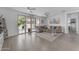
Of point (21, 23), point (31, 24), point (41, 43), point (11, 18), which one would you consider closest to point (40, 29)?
point (31, 24)

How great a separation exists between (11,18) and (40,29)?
92cm

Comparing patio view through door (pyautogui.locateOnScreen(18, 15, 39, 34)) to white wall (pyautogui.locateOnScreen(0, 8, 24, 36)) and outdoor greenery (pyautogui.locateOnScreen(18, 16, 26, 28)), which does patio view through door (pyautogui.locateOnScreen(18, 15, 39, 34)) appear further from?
white wall (pyautogui.locateOnScreen(0, 8, 24, 36))

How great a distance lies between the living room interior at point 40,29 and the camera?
2.74 m

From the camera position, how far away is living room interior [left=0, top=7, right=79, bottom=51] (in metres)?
2.74

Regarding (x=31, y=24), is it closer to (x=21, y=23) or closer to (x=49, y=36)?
(x=21, y=23)

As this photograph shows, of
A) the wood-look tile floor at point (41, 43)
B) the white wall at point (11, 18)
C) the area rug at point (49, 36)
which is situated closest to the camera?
the white wall at point (11, 18)

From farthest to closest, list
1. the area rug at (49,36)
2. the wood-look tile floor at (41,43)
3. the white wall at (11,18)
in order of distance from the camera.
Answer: the area rug at (49,36) → the wood-look tile floor at (41,43) → the white wall at (11,18)

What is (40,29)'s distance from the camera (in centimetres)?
295

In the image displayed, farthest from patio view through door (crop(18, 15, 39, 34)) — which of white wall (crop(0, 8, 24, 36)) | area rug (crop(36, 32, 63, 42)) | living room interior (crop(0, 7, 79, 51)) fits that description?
area rug (crop(36, 32, 63, 42))

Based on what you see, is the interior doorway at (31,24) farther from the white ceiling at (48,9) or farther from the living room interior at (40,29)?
the white ceiling at (48,9)

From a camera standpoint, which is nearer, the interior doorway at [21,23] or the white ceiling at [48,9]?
the white ceiling at [48,9]

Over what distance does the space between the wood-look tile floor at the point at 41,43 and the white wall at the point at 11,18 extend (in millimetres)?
207

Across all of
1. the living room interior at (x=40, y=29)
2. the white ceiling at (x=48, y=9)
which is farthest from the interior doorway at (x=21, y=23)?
the white ceiling at (x=48, y=9)

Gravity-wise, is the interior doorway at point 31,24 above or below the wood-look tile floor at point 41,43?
above
